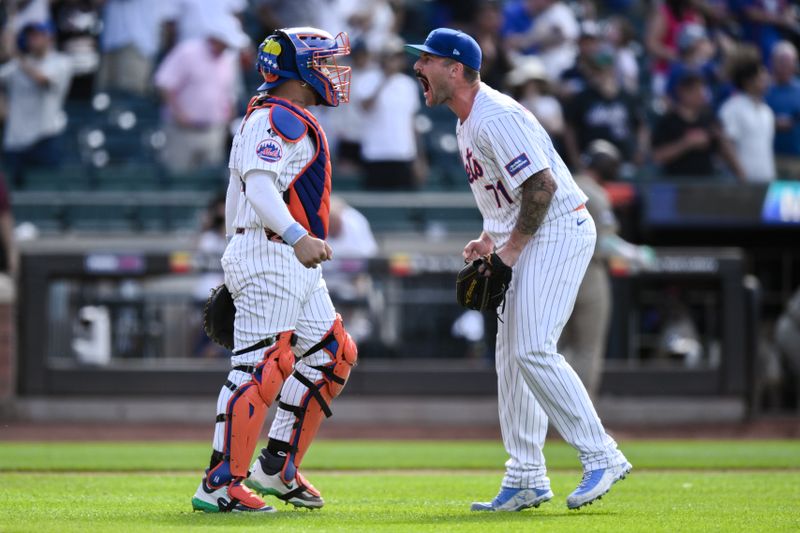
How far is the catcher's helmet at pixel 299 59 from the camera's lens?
5.73 metres

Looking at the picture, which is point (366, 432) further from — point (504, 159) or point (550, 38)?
point (504, 159)

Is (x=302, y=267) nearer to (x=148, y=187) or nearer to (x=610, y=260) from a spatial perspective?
(x=610, y=260)

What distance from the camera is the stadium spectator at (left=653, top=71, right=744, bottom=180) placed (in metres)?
14.3

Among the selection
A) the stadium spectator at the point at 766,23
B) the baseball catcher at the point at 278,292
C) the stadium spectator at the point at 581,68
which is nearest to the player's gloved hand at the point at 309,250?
the baseball catcher at the point at 278,292

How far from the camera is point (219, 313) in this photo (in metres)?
5.79

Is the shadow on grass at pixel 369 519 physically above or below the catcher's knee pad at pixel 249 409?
below

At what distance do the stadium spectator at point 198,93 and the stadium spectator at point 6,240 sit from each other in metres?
2.07

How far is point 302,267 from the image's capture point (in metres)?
5.64

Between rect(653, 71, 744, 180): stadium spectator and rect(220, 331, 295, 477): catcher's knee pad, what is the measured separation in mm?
9493

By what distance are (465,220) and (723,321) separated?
2721mm

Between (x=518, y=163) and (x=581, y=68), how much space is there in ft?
30.6

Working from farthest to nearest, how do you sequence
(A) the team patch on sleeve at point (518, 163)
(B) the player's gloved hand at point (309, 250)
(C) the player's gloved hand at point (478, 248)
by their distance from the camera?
(C) the player's gloved hand at point (478, 248), (A) the team patch on sleeve at point (518, 163), (B) the player's gloved hand at point (309, 250)

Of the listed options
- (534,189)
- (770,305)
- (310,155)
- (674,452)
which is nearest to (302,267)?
(310,155)

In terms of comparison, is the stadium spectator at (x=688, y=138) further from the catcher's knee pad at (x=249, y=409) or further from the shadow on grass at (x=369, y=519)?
the catcher's knee pad at (x=249, y=409)
